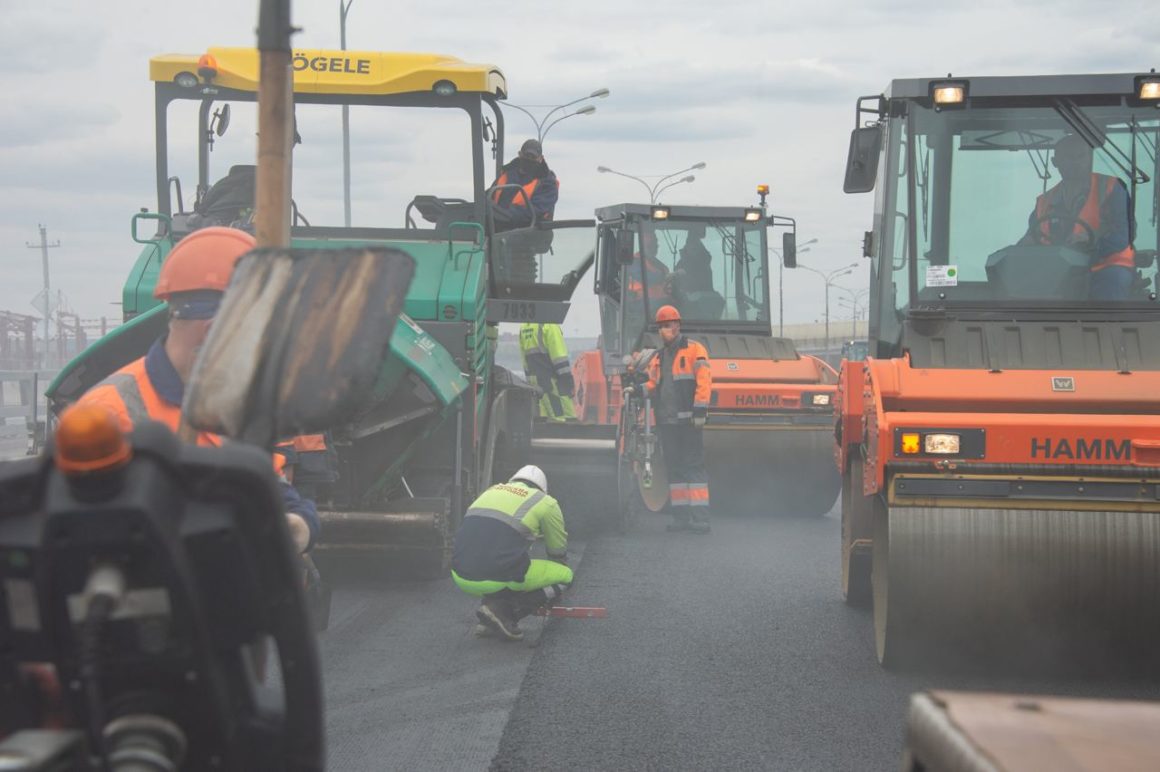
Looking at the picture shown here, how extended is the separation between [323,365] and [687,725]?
3.76 meters

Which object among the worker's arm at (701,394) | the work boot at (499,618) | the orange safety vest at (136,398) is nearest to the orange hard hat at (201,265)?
the orange safety vest at (136,398)

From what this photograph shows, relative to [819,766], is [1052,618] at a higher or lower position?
higher

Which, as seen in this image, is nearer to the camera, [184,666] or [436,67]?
[184,666]

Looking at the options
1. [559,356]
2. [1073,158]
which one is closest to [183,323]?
[1073,158]

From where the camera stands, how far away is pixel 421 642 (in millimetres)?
7188

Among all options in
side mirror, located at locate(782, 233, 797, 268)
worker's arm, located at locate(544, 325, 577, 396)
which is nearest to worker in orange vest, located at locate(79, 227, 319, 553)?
worker's arm, located at locate(544, 325, 577, 396)

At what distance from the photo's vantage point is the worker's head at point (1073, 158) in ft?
22.5

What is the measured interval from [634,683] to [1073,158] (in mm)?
3239

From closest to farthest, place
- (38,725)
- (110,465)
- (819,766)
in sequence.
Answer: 1. (110,465)
2. (38,725)
3. (819,766)

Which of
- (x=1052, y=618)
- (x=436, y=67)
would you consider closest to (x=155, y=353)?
(x=1052, y=618)

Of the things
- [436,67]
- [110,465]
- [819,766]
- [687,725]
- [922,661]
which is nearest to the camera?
[110,465]

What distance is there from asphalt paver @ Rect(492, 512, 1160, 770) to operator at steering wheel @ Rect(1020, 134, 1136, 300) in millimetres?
1996

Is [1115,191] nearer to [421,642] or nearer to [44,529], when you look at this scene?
[421,642]

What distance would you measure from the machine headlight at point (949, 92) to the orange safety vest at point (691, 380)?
5110mm
